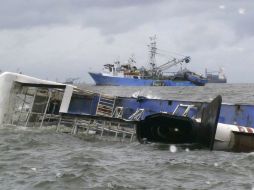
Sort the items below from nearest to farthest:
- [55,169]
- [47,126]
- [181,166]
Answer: [55,169] → [181,166] → [47,126]

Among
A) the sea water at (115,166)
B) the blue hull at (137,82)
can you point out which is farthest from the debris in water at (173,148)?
the blue hull at (137,82)

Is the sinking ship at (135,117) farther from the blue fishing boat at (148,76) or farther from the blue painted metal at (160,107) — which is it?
the blue fishing boat at (148,76)

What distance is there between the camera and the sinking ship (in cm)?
2080

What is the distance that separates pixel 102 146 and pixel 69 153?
299 centimetres

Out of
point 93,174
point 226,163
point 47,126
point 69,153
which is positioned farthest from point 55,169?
point 47,126

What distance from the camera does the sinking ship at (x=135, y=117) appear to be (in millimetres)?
20797

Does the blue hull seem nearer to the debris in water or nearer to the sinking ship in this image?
the sinking ship

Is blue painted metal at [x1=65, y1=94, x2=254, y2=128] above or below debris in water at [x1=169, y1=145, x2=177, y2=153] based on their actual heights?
above

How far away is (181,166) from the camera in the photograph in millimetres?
15953

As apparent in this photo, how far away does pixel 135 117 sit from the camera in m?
26.5

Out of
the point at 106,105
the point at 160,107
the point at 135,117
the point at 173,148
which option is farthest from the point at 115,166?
the point at 106,105

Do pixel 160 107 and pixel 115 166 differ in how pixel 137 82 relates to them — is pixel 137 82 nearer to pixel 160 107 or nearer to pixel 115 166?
pixel 160 107

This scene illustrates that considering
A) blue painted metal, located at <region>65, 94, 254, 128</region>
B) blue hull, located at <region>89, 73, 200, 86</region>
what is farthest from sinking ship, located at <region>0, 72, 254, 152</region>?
blue hull, located at <region>89, 73, 200, 86</region>

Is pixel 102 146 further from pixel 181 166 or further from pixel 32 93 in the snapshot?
pixel 32 93
